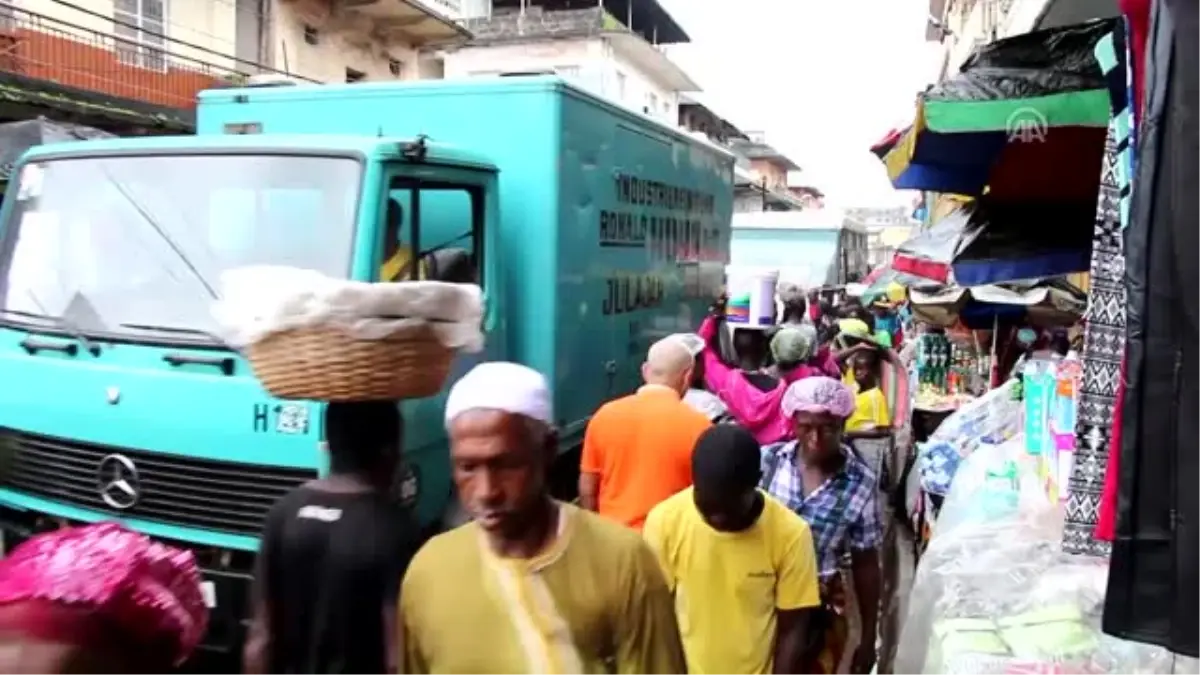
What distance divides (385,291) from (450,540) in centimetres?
131

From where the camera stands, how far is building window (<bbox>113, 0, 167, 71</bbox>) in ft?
54.5

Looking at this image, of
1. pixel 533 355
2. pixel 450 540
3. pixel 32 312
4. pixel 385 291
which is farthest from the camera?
pixel 533 355

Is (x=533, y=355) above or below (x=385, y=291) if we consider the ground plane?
below

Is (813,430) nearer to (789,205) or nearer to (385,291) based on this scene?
(385,291)

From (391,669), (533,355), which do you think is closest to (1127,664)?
(391,669)

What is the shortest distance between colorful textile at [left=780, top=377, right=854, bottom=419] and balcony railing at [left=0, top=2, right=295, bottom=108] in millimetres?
10998

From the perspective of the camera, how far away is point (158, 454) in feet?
15.2

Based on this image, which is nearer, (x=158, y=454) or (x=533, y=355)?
(x=158, y=454)

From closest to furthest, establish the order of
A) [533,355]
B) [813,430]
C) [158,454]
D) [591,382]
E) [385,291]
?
[385,291] < [813,430] < [158,454] < [533,355] < [591,382]

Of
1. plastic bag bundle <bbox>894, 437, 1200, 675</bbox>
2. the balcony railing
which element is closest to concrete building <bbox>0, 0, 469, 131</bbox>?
the balcony railing

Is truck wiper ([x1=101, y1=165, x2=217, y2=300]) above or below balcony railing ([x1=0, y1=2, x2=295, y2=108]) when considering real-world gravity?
below

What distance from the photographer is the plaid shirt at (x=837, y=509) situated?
4.11 m

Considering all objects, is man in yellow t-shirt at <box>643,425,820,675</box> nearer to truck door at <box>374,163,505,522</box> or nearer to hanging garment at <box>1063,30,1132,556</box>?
hanging garment at <box>1063,30,1132,556</box>
